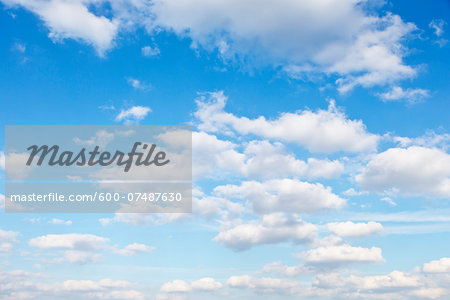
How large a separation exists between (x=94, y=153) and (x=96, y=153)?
35.4 inches

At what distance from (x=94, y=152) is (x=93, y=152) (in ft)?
2.54

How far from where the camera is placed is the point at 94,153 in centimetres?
13300

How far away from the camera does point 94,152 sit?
13362 cm

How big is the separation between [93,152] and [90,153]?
147 cm

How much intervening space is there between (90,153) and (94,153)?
2.46 m

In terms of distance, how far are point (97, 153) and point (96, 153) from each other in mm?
660

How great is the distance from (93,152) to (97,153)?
2693 mm

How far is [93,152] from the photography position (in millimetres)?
134000

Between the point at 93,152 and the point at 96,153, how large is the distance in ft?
6.72

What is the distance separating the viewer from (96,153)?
133250 millimetres

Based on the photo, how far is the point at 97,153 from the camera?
133 metres

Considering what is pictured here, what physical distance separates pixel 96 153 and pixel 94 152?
132cm
